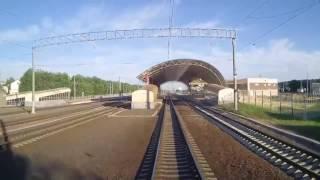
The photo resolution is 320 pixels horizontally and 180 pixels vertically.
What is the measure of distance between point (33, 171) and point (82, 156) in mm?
3264

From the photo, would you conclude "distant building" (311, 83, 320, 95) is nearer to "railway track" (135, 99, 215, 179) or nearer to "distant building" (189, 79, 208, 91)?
"distant building" (189, 79, 208, 91)

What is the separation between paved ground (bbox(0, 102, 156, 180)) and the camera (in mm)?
12466

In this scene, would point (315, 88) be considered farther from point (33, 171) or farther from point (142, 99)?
point (33, 171)

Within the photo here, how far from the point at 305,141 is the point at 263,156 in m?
3.98

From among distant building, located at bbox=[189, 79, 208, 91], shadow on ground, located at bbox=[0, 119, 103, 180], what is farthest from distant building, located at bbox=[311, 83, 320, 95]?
shadow on ground, located at bbox=[0, 119, 103, 180]

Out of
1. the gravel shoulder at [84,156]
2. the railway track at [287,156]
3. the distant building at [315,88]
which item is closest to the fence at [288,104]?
the railway track at [287,156]

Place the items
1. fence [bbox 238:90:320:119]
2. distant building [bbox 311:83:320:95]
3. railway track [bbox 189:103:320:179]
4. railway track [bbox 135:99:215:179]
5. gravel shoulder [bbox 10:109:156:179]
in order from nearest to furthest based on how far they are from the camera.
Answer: railway track [bbox 135:99:215:179] < railway track [bbox 189:103:320:179] < gravel shoulder [bbox 10:109:156:179] < fence [bbox 238:90:320:119] < distant building [bbox 311:83:320:95]

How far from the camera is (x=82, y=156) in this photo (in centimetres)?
1594

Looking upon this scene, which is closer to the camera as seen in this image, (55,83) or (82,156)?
(82,156)

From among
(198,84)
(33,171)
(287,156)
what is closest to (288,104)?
(287,156)

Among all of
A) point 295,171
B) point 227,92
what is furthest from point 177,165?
point 227,92

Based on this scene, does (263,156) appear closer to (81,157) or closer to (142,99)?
(81,157)

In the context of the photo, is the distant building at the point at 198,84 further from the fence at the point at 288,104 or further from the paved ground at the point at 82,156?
the paved ground at the point at 82,156

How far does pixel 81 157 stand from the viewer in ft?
51.4
